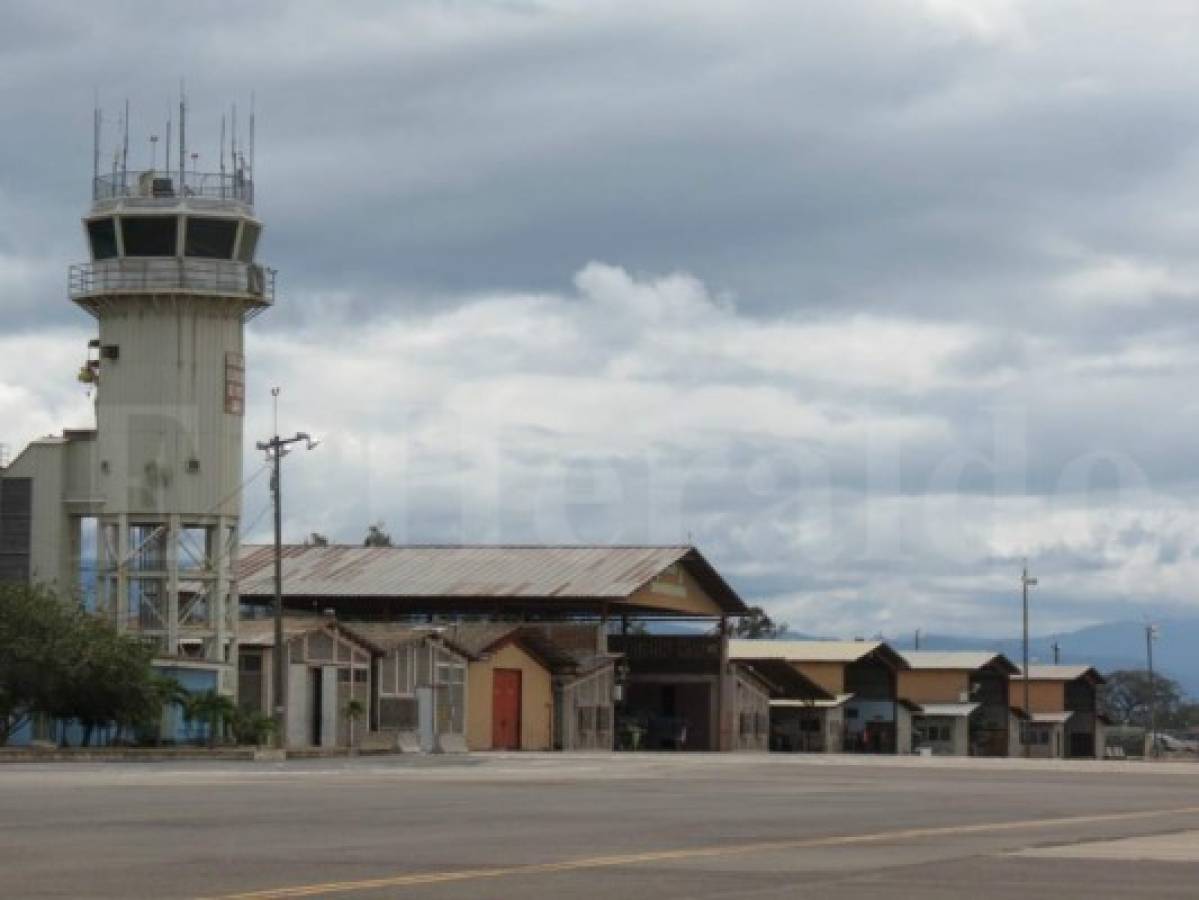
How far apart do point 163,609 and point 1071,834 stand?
49675 millimetres

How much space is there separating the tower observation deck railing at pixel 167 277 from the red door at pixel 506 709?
1556 centimetres

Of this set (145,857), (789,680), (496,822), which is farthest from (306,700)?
(145,857)

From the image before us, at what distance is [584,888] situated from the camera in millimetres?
17375

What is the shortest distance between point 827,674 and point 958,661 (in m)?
15.9

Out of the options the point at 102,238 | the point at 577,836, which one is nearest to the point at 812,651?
the point at 102,238

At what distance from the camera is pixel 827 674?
107 metres

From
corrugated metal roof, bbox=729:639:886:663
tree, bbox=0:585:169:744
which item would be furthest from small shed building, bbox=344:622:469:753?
corrugated metal roof, bbox=729:639:886:663

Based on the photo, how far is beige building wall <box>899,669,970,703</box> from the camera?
11769 cm

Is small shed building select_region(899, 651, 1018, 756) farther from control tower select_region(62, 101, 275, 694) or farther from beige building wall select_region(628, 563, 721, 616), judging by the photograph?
control tower select_region(62, 101, 275, 694)

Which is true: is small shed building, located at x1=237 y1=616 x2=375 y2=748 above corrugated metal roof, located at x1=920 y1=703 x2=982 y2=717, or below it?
above

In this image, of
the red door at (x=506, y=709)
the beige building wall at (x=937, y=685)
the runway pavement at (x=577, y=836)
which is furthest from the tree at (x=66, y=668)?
the beige building wall at (x=937, y=685)

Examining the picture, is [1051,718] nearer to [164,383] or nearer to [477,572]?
[477,572]

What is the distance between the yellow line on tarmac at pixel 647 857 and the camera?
17031mm

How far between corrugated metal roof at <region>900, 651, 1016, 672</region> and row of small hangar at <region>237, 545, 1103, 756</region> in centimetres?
1046
